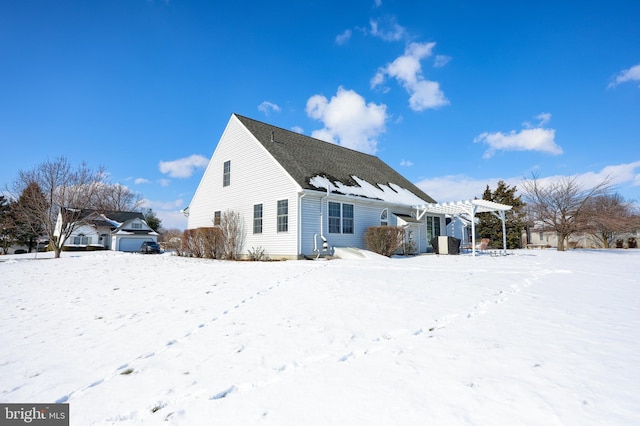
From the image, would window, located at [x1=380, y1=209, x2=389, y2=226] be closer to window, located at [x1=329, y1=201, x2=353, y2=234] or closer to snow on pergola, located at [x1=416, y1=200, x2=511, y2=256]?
snow on pergola, located at [x1=416, y1=200, x2=511, y2=256]

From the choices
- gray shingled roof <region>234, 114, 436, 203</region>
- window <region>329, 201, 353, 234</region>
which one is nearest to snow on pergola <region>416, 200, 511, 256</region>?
gray shingled roof <region>234, 114, 436, 203</region>

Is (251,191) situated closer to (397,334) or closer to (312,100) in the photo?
(312,100)

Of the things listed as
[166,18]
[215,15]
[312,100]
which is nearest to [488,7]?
[312,100]

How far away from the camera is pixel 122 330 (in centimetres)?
Result: 441

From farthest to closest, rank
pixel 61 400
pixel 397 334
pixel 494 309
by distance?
pixel 494 309 < pixel 397 334 < pixel 61 400

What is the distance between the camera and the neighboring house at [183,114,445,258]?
13820 millimetres

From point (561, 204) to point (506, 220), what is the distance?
3.99m

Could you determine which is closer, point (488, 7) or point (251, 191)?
point (488, 7)

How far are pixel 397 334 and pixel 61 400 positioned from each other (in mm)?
3375

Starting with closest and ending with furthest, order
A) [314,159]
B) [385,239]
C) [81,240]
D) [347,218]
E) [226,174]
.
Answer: [385,239] → [347,218] → [314,159] → [226,174] → [81,240]

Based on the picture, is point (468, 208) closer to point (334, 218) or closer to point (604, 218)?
point (334, 218)

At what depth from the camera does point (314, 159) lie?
55.5 ft

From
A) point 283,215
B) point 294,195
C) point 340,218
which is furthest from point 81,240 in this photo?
point 340,218

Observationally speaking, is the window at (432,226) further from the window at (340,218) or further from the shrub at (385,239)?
the window at (340,218)
